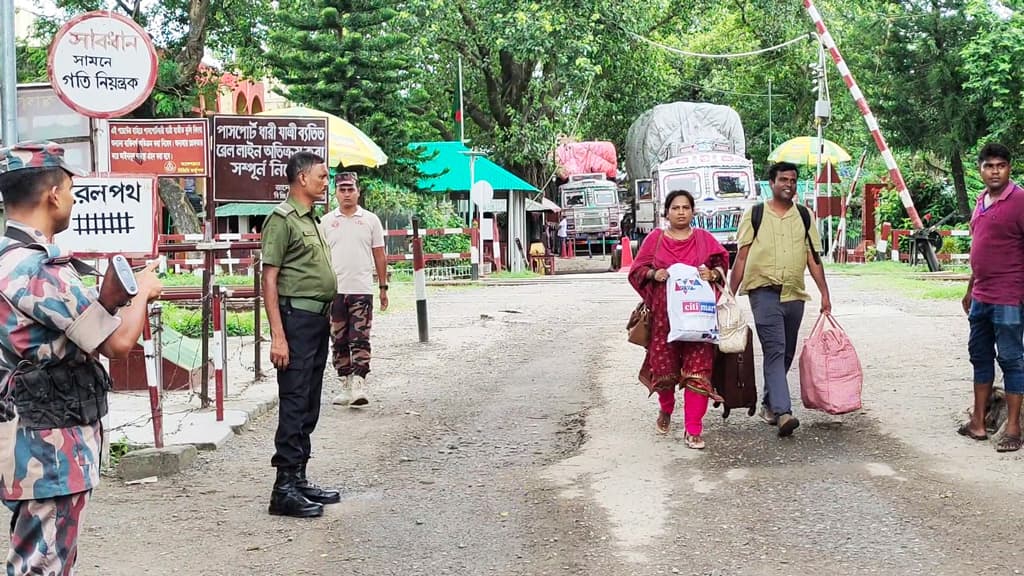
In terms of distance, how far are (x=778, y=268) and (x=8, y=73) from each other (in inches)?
211

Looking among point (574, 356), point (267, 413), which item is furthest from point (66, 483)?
point (574, 356)

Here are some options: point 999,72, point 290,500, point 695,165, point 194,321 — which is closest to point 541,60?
point 695,165

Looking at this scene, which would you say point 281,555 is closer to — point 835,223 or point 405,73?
point 405,73

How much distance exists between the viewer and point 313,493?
6.45 m

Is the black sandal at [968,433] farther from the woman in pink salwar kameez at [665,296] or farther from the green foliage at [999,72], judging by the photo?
the green foliage at [999,72]

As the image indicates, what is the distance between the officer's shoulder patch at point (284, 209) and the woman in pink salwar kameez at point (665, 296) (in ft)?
8.04

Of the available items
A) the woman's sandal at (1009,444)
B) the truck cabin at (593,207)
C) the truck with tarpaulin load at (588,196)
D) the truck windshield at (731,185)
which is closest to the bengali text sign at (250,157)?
the woman's sandal at (1009,444)

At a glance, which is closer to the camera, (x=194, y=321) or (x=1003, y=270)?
(x=1003, y=270)

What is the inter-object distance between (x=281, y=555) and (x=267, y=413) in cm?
429

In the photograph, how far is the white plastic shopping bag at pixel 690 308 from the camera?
7.50 metres

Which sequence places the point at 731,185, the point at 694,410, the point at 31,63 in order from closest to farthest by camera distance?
the point at 694,410
the point at 31,63
the point at 731,185

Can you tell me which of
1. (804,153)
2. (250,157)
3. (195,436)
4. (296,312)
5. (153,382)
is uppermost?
(804,153)

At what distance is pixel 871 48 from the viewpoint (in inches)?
1254

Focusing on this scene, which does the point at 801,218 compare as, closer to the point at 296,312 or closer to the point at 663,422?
the point at 663,422
